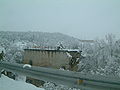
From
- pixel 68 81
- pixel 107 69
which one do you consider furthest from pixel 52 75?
pixel 107 69

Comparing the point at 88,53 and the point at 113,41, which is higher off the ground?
the point at 113,41

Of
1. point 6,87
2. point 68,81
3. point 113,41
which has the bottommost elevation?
point 6,87

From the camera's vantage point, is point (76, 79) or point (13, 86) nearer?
point (76, 79)

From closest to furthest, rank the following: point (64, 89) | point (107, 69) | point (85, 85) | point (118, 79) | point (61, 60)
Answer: point (118, 79) → point (85, 85) → point (64, 89) → point (107, 69) → point (61, 60)

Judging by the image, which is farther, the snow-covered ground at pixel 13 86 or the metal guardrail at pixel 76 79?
the snow-covered ground at pixel 13 86

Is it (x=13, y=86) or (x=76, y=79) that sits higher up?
(x=76, y=79)

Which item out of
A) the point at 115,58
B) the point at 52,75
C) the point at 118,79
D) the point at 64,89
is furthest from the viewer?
the point at 115,58

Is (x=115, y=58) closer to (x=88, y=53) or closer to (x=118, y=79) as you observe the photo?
(x=88, y=53)

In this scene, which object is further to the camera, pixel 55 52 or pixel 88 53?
pixel 55 52

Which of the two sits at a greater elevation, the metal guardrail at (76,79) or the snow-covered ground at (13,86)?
the metal guardrail at (76,79)

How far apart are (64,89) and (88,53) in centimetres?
1890

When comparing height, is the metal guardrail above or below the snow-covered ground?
above

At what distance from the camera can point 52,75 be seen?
6.25 metres

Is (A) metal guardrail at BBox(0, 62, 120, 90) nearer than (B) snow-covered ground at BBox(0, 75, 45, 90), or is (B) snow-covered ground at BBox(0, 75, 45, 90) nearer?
(A) metal guardrail at BBox(0, 62, 120, 90)
